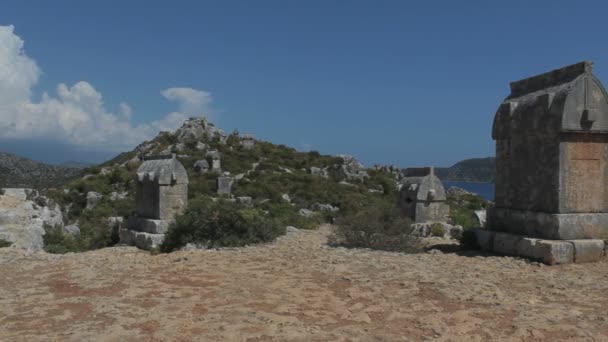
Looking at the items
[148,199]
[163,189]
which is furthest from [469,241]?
[148,199]

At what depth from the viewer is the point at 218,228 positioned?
10.9 metres

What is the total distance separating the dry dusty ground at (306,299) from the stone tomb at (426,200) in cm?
551

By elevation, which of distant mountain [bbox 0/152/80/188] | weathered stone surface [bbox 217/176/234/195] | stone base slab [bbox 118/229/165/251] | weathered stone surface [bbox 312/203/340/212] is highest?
distant mountain [bbox 0/152/80/188]

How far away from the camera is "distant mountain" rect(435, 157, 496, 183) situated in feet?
367

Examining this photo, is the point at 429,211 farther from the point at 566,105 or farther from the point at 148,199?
the point at 148,199

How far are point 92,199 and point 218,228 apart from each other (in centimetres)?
1669

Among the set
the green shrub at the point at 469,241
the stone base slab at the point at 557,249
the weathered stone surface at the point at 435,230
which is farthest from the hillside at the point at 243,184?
the stone base slab at the point at 557,249

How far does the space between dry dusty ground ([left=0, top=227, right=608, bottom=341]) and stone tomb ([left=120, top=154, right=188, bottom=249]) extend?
343 centimetres

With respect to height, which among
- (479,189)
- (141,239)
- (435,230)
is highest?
(479,189)

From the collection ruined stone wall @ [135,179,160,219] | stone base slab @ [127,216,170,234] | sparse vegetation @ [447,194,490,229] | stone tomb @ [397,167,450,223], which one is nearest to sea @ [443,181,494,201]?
sparse vegetation @ [447,194,490,229]

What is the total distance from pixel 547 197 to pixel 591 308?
3.17 meters

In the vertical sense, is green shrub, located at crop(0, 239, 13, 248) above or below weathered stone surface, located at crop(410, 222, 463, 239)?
below

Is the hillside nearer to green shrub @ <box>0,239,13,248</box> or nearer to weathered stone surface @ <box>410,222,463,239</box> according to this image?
green shrub @ <box>0,239,13,248</box>

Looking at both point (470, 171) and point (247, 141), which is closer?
point (247, 141)
